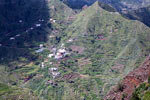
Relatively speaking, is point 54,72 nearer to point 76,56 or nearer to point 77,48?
point 76,56

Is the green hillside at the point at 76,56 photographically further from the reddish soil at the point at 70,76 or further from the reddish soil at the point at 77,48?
the reddish soil at the point at 77,48

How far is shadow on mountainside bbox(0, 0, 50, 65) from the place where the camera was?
143 metres

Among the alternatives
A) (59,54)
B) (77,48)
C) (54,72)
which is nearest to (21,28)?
(59,54)

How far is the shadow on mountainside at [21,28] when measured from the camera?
468 feet

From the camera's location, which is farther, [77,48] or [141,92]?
[77,48]

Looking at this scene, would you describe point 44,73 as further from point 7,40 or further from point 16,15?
point 16,15

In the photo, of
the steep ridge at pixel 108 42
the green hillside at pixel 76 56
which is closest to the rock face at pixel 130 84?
the green hillside at pixel 76 56

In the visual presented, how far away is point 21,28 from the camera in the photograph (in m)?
174

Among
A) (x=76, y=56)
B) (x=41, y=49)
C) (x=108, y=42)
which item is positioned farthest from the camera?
(x=41, y=49)

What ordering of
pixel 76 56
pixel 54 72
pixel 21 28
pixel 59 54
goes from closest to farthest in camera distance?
pixel 54 72 < pixel 76 56 < pixel 59 54 < pixel 21 28

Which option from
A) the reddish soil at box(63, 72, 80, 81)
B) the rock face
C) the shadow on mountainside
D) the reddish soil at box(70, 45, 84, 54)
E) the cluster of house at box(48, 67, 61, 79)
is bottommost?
the reddish soil at box(63, 72, 80, 81)

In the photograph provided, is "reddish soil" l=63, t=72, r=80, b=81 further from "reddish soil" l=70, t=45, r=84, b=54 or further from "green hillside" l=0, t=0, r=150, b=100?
"reddish soil" l=70, t=45, r=84, b=54

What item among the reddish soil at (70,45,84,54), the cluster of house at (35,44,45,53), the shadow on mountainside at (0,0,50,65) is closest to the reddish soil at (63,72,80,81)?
the reddish soil at (70,45,84,54)

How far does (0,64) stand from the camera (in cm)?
13350
